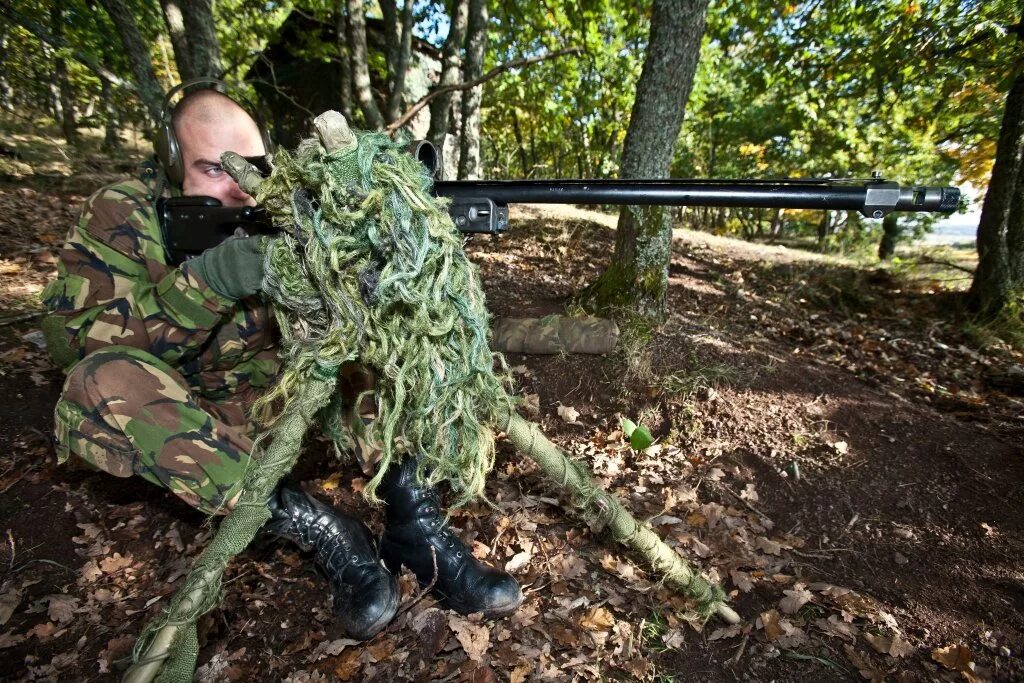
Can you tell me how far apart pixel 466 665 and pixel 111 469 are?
170 cm

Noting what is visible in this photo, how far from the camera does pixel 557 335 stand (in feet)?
12.1

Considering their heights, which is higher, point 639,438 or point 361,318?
point 361,318

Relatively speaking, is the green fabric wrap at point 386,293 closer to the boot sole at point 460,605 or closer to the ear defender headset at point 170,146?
the boot sole at point 460,605

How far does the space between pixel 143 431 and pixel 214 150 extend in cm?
132

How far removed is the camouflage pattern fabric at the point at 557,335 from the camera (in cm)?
366

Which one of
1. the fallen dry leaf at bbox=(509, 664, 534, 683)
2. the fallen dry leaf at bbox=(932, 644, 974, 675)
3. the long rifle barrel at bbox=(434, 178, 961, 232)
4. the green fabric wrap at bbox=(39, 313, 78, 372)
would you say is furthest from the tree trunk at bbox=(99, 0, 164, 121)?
the fallen dry leaf at bbox=(932, 644, 974, 675)

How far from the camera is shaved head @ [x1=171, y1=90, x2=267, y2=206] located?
218 centimetres

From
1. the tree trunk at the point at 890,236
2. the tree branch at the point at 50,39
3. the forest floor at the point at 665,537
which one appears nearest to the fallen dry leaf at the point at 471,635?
the forest floor at the point at 665,537

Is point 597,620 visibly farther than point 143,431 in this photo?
Yes

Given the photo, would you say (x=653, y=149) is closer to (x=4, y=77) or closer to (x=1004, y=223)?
(x=1004, y=223)

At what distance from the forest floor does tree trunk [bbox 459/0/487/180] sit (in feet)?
18.2

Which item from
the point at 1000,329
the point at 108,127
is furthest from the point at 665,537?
the point at 108,127

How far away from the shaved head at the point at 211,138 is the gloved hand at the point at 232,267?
1.67ft

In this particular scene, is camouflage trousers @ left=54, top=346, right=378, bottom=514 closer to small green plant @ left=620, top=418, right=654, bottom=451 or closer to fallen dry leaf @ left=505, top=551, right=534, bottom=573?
fallen dry leaf @ left=505, top=551, right=534, bottom=573
